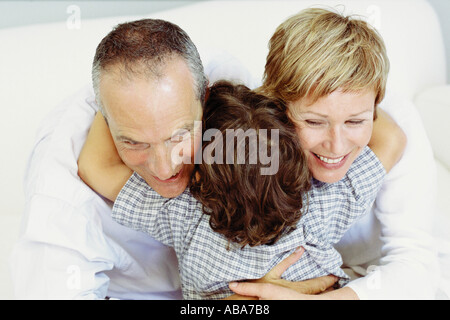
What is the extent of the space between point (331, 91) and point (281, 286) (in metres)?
0.39

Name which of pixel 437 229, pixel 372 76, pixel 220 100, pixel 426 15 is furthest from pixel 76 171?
pixel 426 15

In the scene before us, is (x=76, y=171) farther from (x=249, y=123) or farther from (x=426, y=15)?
(x=426, y=15)

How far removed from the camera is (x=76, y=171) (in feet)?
3.36

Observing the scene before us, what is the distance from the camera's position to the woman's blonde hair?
2.90 feet

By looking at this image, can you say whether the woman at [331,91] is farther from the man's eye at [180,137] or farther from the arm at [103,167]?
the arm at [103,167]

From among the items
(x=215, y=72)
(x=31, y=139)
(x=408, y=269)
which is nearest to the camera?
(x=408, y=269)

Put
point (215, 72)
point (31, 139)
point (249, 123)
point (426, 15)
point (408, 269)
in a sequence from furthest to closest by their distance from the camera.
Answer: point (426, 15)
point (31, 139)
point (215, 72)
point (408, 269)
point (249, 123)

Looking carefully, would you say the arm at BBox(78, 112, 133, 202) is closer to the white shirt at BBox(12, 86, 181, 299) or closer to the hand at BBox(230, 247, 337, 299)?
the white shirt at BBox(12, 86, 181, 299)

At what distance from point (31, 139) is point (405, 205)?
0.95 metres

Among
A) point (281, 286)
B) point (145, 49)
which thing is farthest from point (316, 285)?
point (145, 49)

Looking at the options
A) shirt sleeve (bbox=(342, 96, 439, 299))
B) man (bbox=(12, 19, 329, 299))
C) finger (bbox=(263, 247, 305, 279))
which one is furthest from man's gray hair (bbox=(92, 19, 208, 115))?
shirt sleeve (bbox=(342, 96, 439, 299))

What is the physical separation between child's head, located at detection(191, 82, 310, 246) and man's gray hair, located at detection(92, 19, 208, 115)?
82 millimetres

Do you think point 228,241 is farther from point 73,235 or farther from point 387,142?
point 387,142

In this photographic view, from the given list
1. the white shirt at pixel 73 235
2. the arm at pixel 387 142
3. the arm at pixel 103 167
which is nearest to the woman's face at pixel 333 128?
the arm at pixel 387 142
